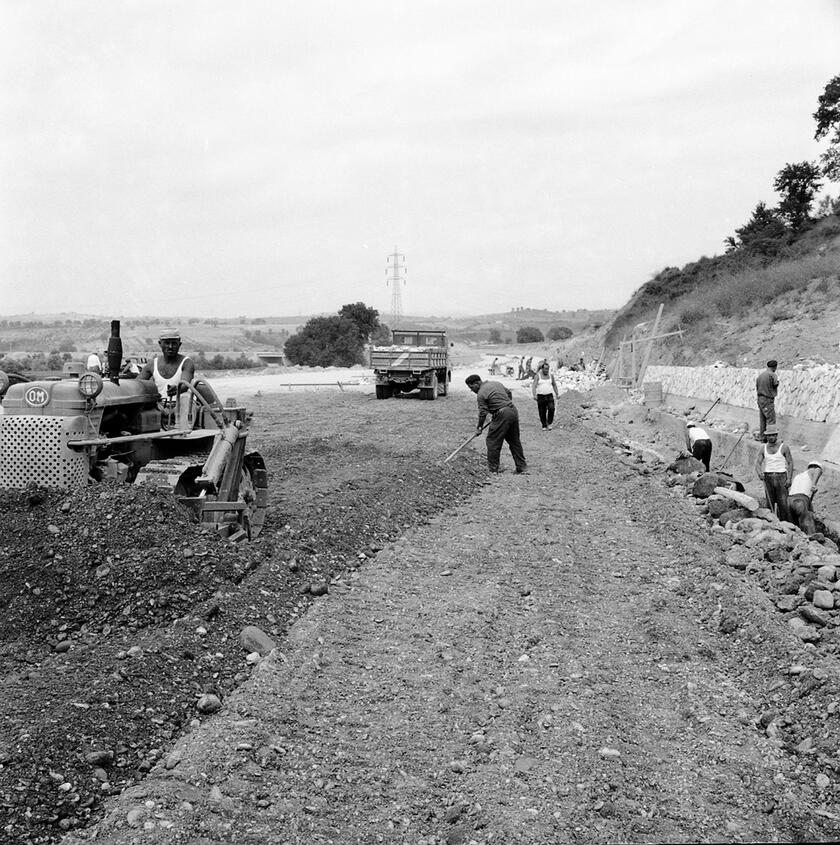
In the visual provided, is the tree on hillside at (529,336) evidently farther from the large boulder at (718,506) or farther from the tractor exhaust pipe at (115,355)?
the tractor exhaust pipe at (115,355)

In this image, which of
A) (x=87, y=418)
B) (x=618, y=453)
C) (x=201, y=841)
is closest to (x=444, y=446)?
(x=618, y=453)

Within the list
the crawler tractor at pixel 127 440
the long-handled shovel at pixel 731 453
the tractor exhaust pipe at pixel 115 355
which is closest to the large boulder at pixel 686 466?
the long-handled shovel at pixel 731 453

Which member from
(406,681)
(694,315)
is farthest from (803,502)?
(694,315)

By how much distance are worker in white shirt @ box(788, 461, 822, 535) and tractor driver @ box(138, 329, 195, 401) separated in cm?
698

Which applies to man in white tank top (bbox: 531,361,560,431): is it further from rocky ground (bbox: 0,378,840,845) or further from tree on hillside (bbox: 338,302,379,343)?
tree on hillside (bbox: 338,302,379,343)

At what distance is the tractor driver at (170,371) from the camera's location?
26.5ft

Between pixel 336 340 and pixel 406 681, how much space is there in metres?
66.9

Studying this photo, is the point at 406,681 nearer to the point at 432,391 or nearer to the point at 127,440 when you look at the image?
the point at 127,440

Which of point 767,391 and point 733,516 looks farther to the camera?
point 767,391

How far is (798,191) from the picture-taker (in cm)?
4372

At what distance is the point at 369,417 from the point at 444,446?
24.3 feet

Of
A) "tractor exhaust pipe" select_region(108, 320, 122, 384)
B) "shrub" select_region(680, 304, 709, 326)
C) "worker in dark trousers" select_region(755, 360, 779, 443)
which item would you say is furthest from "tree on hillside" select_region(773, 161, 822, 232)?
"tractor exhaust pipe" select_region(108, 320, 122, 384)

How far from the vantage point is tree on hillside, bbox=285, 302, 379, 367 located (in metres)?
71.0

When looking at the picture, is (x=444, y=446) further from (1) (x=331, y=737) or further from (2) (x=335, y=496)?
(1) (x=331, y=737)
